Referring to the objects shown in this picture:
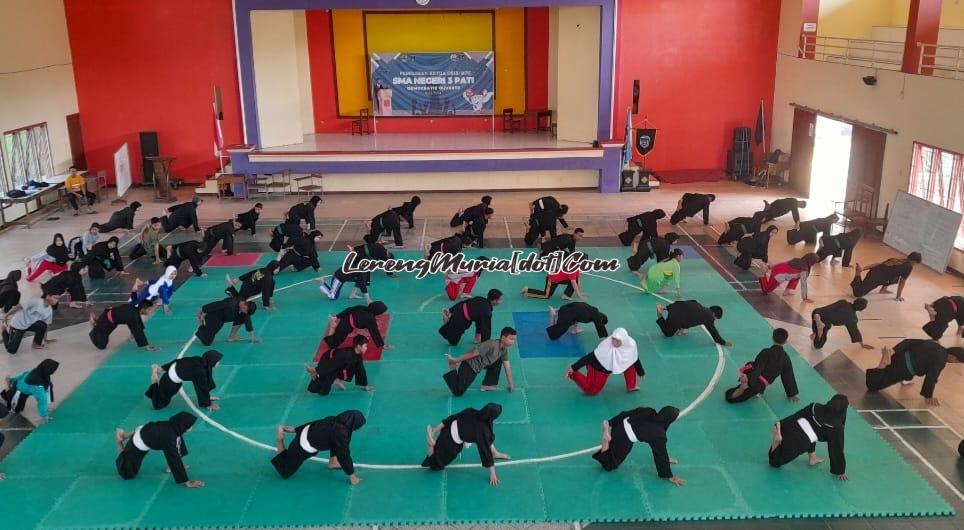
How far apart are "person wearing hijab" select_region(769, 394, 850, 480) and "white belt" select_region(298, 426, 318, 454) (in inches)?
221

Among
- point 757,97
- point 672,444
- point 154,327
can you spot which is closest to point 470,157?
point 757,97

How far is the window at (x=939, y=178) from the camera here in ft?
57.8

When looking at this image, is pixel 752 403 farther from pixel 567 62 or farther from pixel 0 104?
pixel 0 104

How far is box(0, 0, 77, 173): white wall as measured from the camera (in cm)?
2219

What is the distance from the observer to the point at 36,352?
14.1 metres

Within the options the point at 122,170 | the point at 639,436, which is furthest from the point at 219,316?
the point at 122,170

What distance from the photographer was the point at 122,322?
13.6 meters

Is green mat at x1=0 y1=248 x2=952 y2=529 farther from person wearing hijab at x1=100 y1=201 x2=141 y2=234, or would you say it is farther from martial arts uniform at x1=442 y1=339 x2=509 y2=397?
person wearing hijab at x1=100 y1=201 x2=141 y2=234

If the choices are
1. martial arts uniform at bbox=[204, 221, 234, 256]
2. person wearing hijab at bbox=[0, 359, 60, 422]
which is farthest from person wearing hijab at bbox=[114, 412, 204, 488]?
martial arts uniform at bbox=[204, 221, 234, 256]

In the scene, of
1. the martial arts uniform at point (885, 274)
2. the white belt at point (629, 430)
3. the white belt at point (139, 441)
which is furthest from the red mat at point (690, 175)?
the white belt at point (139, 441)

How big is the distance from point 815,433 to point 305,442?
6.09 metres

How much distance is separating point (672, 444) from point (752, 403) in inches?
69.6

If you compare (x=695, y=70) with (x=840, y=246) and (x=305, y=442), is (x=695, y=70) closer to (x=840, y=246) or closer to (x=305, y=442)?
(x=840, y=246)

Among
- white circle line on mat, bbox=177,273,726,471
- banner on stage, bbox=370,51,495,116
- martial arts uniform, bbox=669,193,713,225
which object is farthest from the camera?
banner on stage, bbox=370,51,495,116
